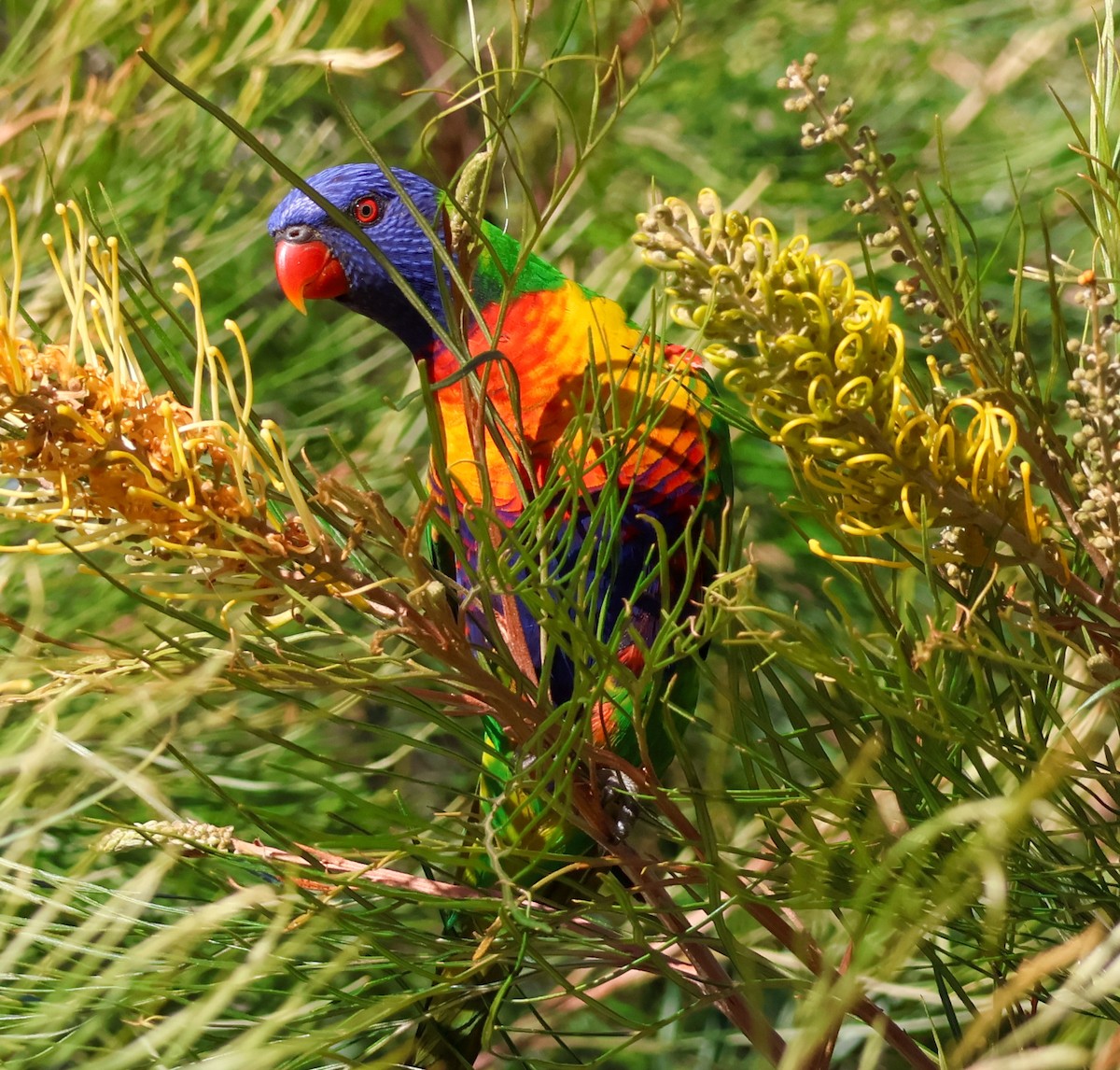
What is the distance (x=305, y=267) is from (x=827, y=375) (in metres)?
0.72

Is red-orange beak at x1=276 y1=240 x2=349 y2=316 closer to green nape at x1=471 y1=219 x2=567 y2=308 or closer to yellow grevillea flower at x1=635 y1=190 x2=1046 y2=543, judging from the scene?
green nape at x1=471 y1=219 x2=567 y2=308

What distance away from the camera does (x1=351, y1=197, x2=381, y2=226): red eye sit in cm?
102

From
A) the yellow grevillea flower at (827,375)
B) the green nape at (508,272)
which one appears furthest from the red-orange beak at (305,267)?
the yellow grevillea flower at (827,375)

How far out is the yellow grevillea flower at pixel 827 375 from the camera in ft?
1.29

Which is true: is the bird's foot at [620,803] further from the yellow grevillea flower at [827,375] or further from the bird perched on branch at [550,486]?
the yellow grevillea flower at [827,375]

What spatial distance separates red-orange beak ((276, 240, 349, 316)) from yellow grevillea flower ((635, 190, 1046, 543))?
0.65 metres

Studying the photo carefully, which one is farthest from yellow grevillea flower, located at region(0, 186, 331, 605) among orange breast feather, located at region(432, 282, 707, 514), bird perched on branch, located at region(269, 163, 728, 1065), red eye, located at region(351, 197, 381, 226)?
red eye, located at region(351, 197, 381, 226)

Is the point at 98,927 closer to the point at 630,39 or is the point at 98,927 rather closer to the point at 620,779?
the point at 620,779

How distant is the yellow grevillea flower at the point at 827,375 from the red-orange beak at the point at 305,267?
2.14ft

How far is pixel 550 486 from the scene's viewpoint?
0.43 metres

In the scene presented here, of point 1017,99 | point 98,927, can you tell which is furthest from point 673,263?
point 1017,99

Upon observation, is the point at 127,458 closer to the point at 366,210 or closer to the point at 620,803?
the point at 620,803

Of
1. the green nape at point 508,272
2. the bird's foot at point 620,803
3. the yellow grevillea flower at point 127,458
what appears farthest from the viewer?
the green nape at point 508,272

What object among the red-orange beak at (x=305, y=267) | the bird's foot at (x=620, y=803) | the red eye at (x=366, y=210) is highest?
the red eye at (x=366, y=210)
